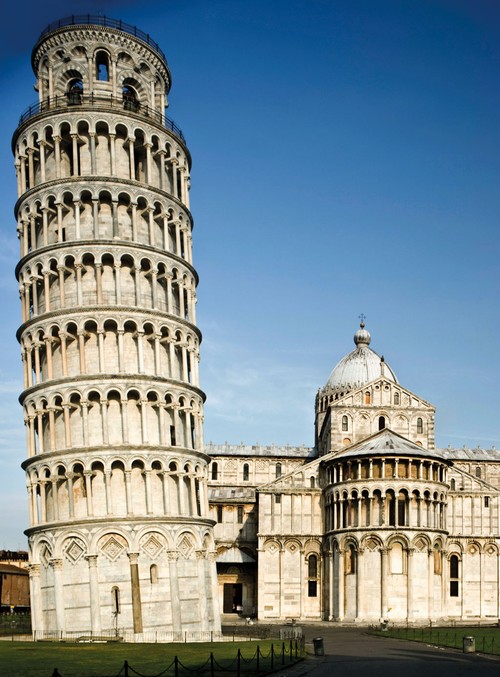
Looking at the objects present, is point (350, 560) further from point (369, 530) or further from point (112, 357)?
point (112, 357)

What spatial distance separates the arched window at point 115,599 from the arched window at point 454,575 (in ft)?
138

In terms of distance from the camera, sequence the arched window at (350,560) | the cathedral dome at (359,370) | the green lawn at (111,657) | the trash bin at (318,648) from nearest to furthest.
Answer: the green lawn at (111,657)
the trash bin at (318,648)
the arched window at (350,560)
the cathedral dome at (359,370)

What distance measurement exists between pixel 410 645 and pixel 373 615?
26607 mm

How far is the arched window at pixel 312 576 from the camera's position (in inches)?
3105

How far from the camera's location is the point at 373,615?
72250mm

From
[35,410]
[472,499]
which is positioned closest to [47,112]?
[35,410]

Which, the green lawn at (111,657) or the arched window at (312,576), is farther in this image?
the arched window at (312,576)

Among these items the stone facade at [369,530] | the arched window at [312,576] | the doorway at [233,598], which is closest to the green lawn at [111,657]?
the stone facade at [369,530]

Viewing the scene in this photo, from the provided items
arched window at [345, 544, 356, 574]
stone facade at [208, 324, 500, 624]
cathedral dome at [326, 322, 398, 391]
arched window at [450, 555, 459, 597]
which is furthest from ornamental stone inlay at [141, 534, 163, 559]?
cathedral dome at [326, 322, 398, 391]

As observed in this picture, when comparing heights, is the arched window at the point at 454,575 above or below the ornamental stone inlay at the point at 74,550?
above

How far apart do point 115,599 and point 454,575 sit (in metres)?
43.0

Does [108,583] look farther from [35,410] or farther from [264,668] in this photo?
[264,668]

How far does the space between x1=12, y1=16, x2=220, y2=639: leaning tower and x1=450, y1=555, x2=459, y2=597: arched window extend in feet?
114

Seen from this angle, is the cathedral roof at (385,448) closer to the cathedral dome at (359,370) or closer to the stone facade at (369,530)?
the stone facade at (369,530)
